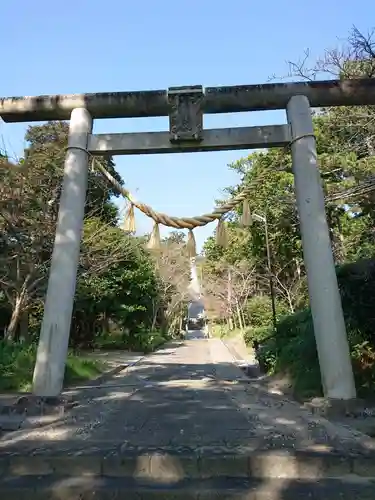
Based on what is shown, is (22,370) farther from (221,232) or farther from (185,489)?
Answer: (185,489)

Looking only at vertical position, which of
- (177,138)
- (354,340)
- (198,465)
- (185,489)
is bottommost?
(185,489)

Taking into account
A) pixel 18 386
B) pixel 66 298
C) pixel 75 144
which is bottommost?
pixel 18 386

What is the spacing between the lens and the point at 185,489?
4082mm

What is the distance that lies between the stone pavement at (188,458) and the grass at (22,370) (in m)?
3.57

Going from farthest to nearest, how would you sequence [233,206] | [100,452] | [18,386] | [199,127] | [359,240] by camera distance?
[359,240] < [18,386] < [233,206] < [199,127] < [100,452]

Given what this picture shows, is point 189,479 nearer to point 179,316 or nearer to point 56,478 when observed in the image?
point 56,478

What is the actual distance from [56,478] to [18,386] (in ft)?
19.8

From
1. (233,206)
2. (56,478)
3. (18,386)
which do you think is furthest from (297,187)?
(18,386)

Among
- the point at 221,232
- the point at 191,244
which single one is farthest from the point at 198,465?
the point at 221,232

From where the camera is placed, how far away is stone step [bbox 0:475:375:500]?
393cm

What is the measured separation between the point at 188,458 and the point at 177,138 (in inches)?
214

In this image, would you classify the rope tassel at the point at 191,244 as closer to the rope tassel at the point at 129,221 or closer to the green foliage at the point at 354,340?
the rope tassel at the point at 129,221

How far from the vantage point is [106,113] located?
842 cm

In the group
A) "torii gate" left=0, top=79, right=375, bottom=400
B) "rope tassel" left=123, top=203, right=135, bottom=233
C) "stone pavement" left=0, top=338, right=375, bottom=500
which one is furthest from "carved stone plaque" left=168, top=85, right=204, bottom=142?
"stone pavement" left=0, top=338, right=375, bottom=500
